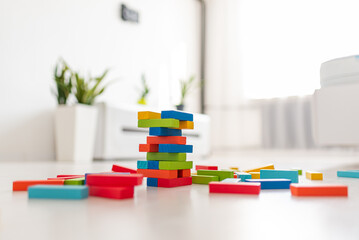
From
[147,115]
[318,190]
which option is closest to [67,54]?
[147,115]

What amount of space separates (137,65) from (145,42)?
0.35m

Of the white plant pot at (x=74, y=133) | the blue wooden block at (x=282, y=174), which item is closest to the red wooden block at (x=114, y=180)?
the blue wooden block at (x=282, y=174)

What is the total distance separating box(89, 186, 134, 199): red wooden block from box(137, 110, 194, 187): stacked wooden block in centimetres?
18

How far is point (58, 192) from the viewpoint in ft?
2.01

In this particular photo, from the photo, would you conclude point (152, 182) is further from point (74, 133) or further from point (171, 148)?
point (74, 133)

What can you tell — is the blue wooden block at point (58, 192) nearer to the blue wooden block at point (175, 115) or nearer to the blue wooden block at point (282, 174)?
the blue wooden block at point (175, 115)

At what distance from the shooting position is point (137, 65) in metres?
3.70

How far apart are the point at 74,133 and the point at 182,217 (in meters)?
2.10

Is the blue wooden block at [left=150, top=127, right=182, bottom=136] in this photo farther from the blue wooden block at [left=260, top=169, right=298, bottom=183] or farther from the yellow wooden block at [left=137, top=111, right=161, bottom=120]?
the blue wooden block at [left=260, top=169, right=298, bottom=183]

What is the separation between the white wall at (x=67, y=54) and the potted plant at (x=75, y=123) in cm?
29

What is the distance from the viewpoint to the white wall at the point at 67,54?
2.51 m

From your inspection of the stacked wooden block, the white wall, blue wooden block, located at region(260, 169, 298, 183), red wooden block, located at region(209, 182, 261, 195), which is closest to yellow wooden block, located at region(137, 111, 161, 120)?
the stacked wooden block

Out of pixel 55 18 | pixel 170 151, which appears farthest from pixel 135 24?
pixel 170 151

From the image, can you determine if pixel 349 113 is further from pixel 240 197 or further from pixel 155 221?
pixel 155 221
